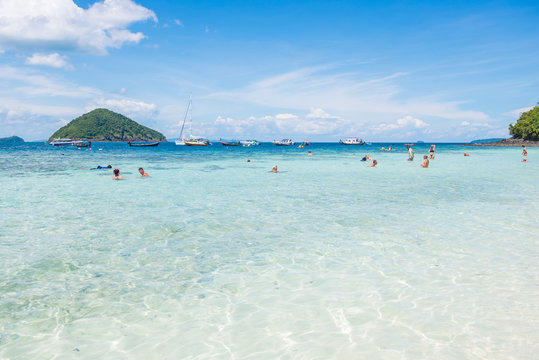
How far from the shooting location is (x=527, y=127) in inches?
5022

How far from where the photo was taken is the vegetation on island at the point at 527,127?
124481 mm

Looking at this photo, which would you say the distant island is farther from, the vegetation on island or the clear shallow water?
the clear shallow water

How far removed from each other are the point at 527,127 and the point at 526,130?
4.95 feet

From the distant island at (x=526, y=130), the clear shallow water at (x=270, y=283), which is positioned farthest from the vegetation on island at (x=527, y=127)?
the clear shallow water at (x=270, y=283)

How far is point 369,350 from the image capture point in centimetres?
473

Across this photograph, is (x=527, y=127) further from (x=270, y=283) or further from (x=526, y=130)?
(x=270, y=283)

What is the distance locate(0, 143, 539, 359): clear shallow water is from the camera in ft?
16.1

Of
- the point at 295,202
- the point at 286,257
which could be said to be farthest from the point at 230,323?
the point at 295,202

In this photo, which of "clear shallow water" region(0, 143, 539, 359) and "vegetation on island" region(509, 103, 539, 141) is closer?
"clear shallow water" region(0, 143, 539, 359)

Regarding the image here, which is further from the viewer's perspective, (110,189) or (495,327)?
(110,189)

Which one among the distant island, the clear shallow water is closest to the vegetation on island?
the distant island

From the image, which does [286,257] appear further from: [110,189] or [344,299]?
[110,189]

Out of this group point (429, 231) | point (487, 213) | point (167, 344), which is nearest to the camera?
point (167, 344)

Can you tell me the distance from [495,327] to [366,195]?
13.7m
